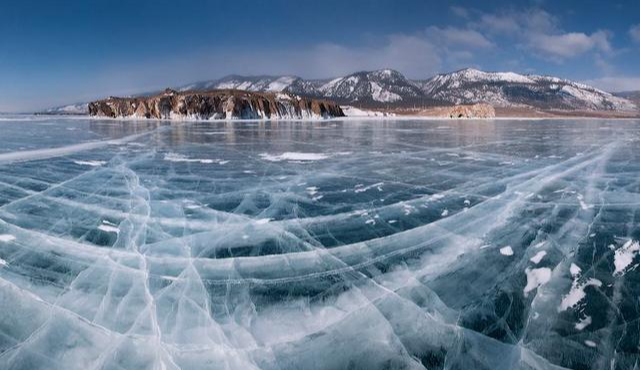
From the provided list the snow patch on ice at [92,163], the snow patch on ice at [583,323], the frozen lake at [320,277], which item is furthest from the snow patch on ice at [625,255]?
the snow patch on ice at [92,163]

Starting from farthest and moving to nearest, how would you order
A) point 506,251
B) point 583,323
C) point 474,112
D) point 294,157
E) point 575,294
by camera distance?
point 474,112 → point 294,157 → point 506,251 → point 575,294 → point 583,323

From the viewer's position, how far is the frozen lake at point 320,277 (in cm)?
344

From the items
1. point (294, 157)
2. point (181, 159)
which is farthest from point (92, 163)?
point (294, 157)

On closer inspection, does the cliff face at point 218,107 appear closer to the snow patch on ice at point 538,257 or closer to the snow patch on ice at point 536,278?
the snow patch on ice at point 538,257

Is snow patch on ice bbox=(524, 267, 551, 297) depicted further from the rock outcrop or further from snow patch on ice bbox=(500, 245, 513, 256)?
the rock outcrop

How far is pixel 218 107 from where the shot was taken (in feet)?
259

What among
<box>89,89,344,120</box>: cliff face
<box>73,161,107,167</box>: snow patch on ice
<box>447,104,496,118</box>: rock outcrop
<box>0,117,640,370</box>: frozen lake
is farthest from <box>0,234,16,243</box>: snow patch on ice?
<box>447,104,496,118</box>: rock outcrop

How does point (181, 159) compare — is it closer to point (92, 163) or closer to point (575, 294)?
point (92, 163)

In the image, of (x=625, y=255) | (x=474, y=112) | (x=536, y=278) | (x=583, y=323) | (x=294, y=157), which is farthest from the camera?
(x=474, y=112)

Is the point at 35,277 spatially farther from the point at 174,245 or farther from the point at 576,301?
the point at 576,301

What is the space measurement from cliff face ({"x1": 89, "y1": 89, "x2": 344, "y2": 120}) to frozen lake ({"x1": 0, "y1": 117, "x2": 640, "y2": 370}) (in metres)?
72.2

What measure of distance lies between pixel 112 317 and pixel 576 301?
15.3 ft

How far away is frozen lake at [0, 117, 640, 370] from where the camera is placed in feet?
11.3

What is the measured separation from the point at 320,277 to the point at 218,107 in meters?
78.5
